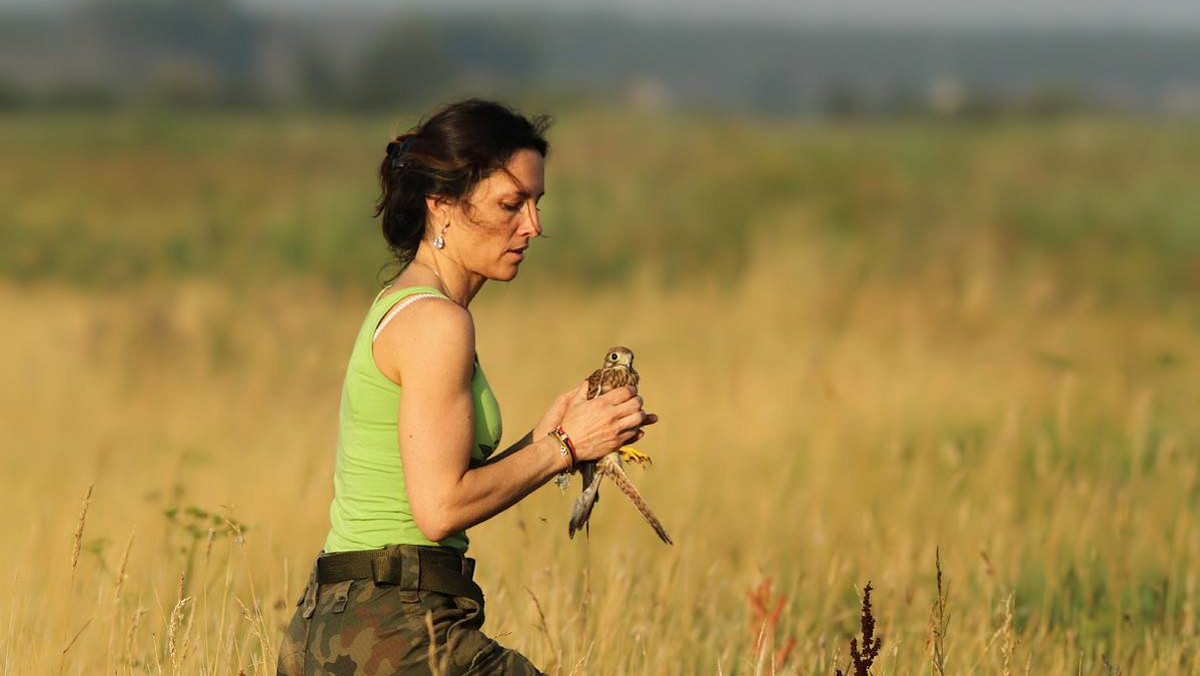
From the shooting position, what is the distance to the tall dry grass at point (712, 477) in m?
5.32

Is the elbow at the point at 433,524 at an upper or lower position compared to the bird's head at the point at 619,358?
lower

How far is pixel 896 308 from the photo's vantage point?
16016mm

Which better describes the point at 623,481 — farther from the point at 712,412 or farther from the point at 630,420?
the point at 712,412

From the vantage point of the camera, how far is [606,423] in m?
3.41

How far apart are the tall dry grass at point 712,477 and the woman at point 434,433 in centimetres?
52

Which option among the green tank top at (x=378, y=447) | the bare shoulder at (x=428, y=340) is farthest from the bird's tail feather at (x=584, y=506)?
the bare shoulder at (x=428, y=340)

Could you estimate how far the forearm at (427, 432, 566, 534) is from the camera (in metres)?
3.29

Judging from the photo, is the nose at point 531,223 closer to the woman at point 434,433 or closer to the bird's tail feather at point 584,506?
the woman at point 434,433

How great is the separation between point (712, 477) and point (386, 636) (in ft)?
19.3

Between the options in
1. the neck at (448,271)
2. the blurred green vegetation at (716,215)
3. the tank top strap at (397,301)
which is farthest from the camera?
the blurred green vegetation at (716,215)

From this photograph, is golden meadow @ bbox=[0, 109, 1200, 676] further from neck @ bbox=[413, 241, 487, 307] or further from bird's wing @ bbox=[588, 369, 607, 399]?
neck @ bbox=[413, 241, 487, 307]

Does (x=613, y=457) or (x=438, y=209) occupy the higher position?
(x=438, y=209)

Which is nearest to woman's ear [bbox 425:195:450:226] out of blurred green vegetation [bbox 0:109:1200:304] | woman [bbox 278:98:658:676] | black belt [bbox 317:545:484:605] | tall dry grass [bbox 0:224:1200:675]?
woman [bbox 278:98:658:676]

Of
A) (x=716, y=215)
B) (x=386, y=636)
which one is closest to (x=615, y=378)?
(x=386, y=636)
